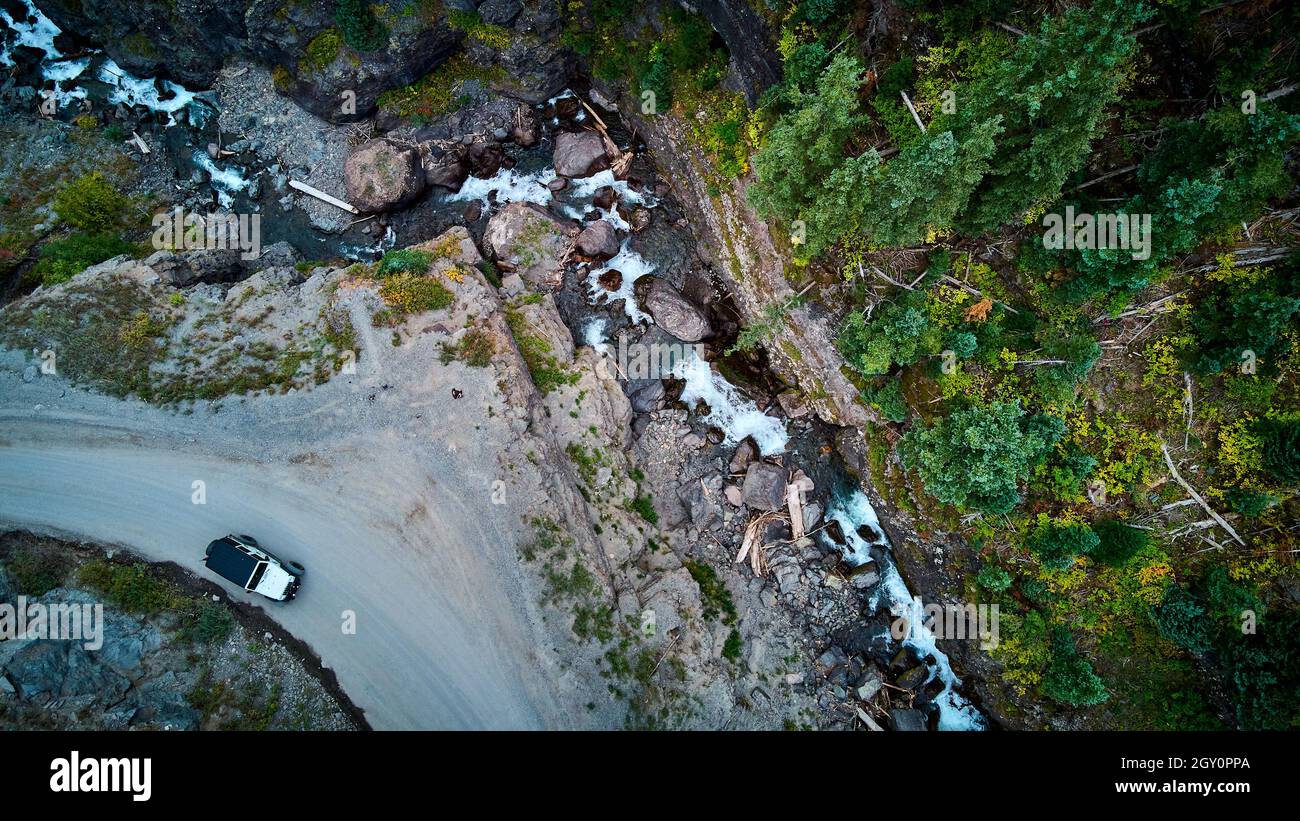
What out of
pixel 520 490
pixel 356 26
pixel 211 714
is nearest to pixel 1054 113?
pixel 520 490

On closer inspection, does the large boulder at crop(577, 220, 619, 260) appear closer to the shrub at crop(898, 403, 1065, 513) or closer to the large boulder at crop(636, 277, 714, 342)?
the large boulder at crop(636, 277, 714, 342)

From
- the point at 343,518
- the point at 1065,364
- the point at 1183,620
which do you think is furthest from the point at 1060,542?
the point at 343,518

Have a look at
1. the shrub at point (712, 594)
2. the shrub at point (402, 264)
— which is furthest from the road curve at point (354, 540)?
the shrub at point (402, 264)

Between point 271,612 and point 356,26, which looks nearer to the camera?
point 271,612

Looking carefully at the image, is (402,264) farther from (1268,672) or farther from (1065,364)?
(1268,672)

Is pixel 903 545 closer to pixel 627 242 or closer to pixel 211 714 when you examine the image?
pixel 627 242

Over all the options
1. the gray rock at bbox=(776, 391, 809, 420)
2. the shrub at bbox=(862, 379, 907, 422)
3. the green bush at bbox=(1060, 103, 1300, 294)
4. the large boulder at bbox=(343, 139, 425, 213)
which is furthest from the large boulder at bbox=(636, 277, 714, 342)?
the green bush at bbox=(1060, 103, 1300, 294)

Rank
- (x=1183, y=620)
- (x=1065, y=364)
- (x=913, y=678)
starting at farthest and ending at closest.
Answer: (x=913, y=678)
(x=1065, y=364)
(x=1183, y=620)
